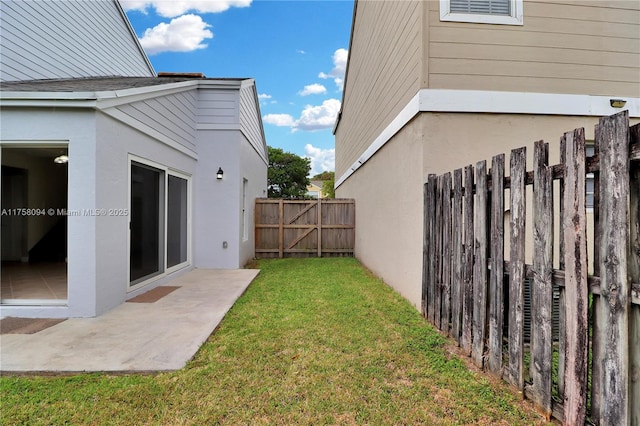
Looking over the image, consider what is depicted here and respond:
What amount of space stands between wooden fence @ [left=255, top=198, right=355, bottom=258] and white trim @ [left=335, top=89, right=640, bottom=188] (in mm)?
5840

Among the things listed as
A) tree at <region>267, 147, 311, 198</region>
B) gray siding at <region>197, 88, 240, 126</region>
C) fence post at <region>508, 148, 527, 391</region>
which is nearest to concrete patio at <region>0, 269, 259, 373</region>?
fence post at <region>508, 148, 527, 391</region>

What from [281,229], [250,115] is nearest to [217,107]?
[250,115]

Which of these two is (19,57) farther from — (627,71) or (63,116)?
(627,71)

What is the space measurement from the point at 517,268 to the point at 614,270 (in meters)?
0.75

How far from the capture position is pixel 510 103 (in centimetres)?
413

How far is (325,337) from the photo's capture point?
3.47 meters

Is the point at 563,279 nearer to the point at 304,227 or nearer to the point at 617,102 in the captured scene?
the point at 617,102

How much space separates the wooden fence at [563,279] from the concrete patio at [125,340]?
9.29 ft

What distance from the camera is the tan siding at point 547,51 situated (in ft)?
13.4

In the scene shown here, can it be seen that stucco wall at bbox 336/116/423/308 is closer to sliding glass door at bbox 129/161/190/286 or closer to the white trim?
the white trim

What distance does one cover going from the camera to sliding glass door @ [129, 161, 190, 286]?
203 inches

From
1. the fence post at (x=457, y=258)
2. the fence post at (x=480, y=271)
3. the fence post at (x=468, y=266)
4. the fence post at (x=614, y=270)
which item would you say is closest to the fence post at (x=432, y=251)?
the fence post at (x=457, y=258)

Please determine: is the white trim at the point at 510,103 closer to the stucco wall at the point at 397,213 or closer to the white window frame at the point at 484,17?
the stucco wall at the point at 397,213

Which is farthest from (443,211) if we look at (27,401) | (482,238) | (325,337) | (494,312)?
(27,401)
